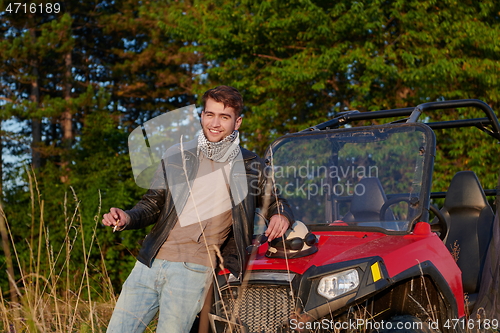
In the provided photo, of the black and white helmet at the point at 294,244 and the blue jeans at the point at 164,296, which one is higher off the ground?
the black and white helmet at the point at 294,244

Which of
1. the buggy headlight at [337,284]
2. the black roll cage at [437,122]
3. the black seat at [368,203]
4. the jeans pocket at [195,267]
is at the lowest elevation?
the buggy headlight at [337,284]

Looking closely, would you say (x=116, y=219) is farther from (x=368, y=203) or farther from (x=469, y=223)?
(x=469, y=223)

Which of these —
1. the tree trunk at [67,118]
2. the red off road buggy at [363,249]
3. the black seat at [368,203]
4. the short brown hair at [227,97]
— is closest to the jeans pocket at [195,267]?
the red off road buggy at [363,249]

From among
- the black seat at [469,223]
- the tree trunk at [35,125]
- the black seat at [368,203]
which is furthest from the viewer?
the tree trunk at [35,125]

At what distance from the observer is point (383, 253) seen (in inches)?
117

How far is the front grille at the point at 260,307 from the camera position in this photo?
2.88m

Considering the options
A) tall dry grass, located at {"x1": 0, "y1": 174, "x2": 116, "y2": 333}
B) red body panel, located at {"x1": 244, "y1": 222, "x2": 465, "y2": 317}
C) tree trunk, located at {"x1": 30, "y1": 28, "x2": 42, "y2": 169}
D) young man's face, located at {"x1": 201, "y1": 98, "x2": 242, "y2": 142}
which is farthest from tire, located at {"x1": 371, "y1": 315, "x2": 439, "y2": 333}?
tree trunk, located at {"x1": 30, "y1": 28, "x2": 42, "y2": 169}

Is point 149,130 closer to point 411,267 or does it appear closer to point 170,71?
point 411,267

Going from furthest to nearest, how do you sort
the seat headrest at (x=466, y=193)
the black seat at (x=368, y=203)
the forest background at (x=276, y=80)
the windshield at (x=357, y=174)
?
the forest background at (x=276, y=80) → the seat headrest at (x=466, y=193) → the black seat at (x=368, y=203) → the windshield at (x=357, y=174)

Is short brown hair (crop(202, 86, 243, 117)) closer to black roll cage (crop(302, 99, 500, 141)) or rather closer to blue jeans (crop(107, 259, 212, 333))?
blue jeans (crop(107, 259, 212, 333))

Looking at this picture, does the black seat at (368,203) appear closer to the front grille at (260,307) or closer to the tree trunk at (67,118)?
the front grille at (260,307)

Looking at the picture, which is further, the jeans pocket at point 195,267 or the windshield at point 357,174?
the windshield at point 357,174

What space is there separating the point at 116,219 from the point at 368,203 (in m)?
1.77

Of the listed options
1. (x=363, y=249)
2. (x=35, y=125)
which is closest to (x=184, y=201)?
(x=363, y=249)
